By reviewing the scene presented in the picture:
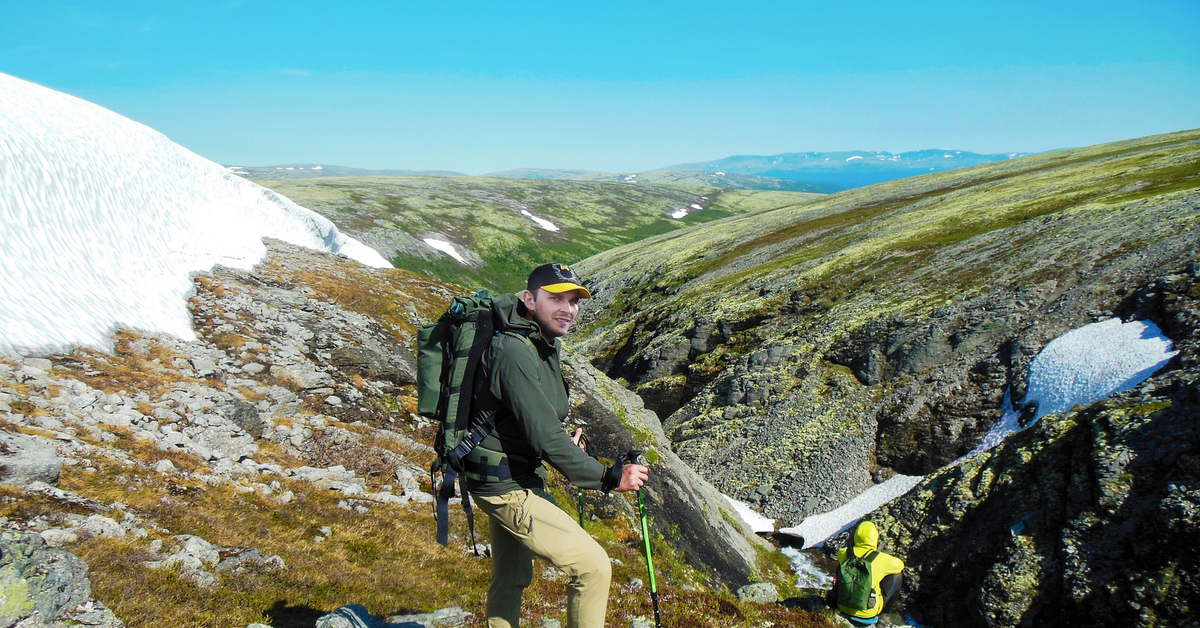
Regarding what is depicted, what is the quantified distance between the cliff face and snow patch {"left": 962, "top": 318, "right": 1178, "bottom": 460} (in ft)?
4.83

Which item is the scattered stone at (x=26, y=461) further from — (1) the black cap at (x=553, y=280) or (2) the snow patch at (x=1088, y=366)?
(2) the snow patch at (x=1088, y=366)

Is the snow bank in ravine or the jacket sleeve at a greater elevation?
the jacket sleeve

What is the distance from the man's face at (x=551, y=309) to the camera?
21.0 feet

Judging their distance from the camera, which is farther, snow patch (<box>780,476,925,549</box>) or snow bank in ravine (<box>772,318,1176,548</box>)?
snow patch (<box>780,476,925,549</box>)

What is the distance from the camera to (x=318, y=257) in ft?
111

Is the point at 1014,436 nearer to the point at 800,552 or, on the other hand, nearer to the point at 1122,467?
the point at 1122,467

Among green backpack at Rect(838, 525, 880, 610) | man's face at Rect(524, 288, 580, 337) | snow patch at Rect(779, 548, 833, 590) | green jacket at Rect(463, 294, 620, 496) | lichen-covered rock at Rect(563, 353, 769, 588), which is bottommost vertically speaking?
snow patch at Rect(779, 548, 833, 590)

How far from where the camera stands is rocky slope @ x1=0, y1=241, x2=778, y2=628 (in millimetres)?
7691

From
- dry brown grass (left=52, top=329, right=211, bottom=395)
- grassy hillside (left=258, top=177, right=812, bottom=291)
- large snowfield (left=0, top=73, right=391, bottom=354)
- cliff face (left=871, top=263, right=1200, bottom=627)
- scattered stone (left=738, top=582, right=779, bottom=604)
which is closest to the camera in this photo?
dry brown grass (left=52, top=329, right=211, bottom=395)

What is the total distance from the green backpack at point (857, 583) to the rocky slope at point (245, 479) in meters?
3.86

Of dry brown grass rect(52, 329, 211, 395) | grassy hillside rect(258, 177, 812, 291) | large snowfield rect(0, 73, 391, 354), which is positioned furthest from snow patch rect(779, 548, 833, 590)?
grassy hillside rect(258, 177, 812, 291)

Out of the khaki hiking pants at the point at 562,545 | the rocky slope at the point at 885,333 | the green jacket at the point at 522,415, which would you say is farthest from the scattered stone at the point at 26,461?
the rocky slope at the point at 885,333

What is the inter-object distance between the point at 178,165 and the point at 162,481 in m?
25.4

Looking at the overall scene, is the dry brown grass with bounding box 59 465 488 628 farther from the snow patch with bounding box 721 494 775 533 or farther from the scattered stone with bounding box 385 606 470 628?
the snow patch with bounding box 721 494 775 533
